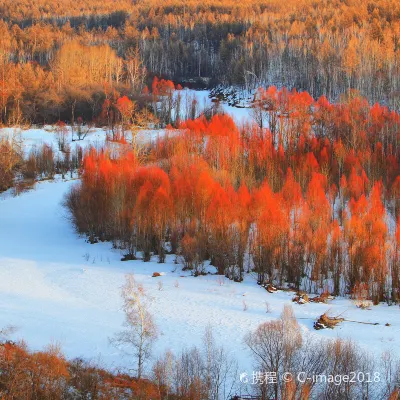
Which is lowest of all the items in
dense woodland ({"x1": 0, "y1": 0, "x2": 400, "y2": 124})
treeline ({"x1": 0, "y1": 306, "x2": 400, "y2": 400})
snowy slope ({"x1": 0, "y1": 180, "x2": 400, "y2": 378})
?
snowy slope ({"x1": 0, "y1": 180, "x2": 400, "y2": 378})

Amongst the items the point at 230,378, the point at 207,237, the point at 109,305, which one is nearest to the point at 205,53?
the point at 207,237

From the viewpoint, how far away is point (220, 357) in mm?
17750

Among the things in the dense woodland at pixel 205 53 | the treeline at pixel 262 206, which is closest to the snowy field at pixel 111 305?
the treeline at pixel 262 206

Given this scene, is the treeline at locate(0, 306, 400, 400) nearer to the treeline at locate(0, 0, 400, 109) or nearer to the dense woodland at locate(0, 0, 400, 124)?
the treeline at locate(0, 0, 400, 109)

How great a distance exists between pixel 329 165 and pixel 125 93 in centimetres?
4022

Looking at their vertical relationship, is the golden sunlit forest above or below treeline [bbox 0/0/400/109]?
below

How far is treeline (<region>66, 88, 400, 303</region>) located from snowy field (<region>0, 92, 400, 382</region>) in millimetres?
1805

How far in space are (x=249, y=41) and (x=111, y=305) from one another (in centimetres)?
7823

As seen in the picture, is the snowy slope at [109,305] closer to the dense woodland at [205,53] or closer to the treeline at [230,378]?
the treeline at [230,378]

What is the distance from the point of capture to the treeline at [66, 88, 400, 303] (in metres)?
29.1

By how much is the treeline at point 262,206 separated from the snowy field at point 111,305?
1.81 metres

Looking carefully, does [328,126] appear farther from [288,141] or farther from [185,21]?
[185,21]

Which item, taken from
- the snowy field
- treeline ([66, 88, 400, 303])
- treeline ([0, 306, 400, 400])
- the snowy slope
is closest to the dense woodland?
treeline ([66, 88, 400, 303])

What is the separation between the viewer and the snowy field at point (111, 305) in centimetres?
2053
